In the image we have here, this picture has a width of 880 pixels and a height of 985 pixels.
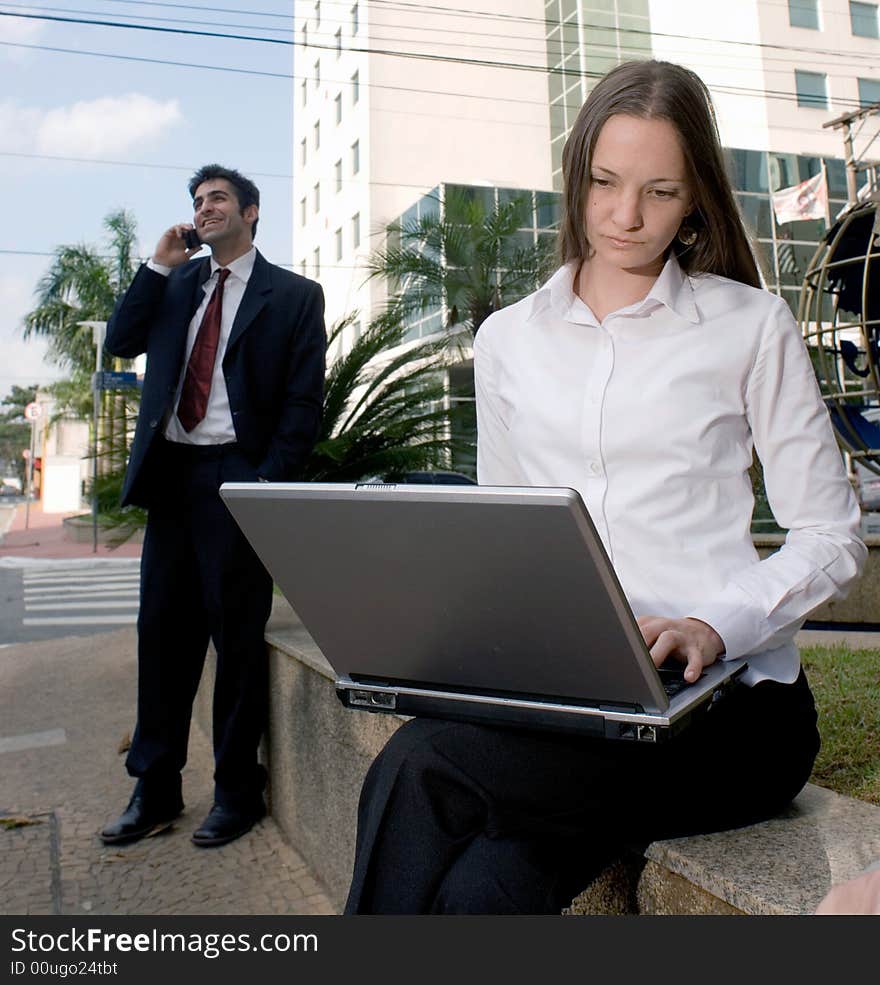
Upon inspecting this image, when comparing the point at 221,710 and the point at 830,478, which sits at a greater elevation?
the point at 830,478

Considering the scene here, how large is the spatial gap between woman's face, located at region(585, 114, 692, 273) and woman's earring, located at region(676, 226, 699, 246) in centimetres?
8

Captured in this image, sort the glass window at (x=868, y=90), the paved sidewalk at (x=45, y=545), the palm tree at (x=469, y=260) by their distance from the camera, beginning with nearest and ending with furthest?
the palm tree at (x=469, y=260), the paved sidewalk at (x=45, y=545), the glass window at (x=868, y=90)

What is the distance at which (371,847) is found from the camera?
1.19 meters

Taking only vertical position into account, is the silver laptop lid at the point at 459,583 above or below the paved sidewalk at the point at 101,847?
above

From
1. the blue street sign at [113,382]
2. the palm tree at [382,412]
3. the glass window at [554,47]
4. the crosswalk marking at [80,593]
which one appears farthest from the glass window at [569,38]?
the palm tree at [382,412]

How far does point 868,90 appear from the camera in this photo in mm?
30109

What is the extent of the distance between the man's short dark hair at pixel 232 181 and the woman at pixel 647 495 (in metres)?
1.69

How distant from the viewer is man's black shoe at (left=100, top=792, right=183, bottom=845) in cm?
289

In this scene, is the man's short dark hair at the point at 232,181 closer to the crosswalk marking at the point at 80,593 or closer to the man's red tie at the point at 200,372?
the man's red tie at the point at 200,372

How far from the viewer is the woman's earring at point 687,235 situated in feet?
5.35

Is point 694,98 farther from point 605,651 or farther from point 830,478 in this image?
point 605,651
